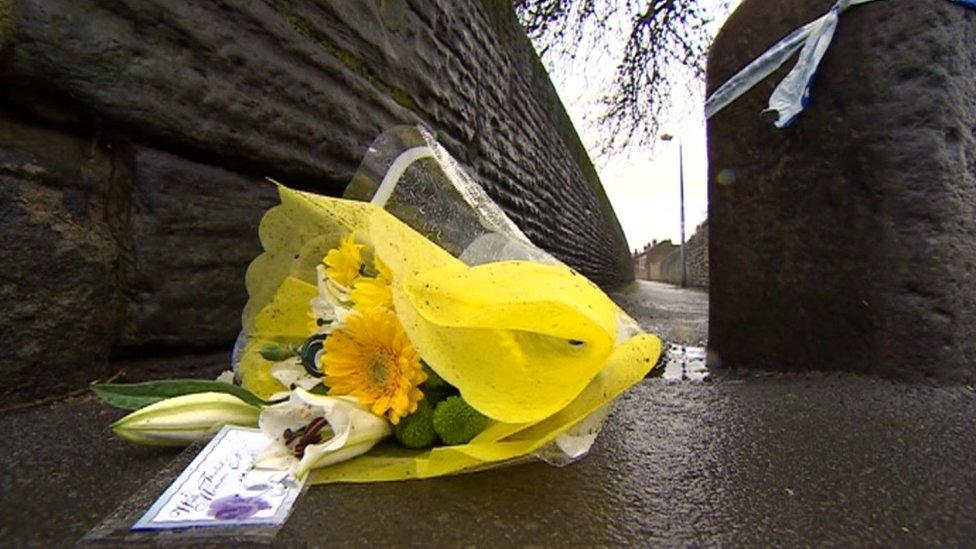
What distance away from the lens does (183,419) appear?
941 millimetres

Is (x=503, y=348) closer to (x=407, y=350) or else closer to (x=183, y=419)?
(x=407, y=350)

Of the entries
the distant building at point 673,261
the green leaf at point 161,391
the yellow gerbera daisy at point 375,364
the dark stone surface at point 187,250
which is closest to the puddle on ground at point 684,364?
the yellow gerbera daisy at point 375,364

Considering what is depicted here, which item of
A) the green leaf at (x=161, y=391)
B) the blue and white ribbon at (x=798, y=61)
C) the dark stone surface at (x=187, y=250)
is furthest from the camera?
the blue and white ribbon at (x=798, y=61)

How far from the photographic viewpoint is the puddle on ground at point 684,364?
2039mm

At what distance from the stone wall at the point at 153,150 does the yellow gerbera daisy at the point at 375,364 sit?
833 millimetres

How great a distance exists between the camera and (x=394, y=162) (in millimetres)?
1213

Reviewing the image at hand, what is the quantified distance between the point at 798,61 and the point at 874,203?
565 mm

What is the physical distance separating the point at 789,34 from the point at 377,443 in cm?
208

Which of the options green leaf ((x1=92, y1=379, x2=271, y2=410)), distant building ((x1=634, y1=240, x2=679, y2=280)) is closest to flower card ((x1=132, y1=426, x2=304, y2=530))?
green leaf ((x1=92, y1=379, x2=271, y2=410))

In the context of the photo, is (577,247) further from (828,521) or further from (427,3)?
(828,521)

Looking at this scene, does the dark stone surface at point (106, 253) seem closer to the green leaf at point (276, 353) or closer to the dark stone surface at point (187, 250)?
the dark stone surface at point (187, 250)

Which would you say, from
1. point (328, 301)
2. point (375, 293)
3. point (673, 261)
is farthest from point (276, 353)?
point (673, 261)

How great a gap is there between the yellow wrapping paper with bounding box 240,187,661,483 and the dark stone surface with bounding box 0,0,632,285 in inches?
35.9

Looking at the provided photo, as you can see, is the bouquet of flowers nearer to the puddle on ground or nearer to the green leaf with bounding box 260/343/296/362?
the green leaf with bounding box 260/343/296/362
